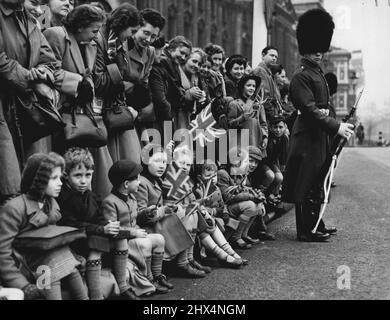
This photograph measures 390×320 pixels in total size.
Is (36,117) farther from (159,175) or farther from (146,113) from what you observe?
(146,113)

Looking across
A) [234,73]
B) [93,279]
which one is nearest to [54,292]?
[93,279]

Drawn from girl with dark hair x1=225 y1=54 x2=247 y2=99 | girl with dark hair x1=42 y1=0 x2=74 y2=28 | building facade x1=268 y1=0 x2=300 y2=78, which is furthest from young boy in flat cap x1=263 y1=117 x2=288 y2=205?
building facade x1=268 y1=0 x2=300 y2=78

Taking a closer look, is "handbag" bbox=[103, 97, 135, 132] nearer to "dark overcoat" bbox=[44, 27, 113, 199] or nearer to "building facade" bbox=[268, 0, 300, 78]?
"dark overcoat" bbox=[44, 27, 113, 199]

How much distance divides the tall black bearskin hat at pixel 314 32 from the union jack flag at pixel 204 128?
1346mm

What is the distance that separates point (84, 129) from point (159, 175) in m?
0.94

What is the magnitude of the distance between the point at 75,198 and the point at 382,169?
41.2 ft

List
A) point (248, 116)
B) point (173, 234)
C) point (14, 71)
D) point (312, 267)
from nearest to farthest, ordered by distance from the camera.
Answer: point (14, 71) → point (173, 234) → point (312, 267) → point (248, 116)

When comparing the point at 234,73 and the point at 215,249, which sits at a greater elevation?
the point at 234,73

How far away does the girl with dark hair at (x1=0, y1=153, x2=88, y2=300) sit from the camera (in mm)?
3775

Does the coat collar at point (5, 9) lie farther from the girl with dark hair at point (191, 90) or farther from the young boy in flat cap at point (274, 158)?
the young boy in flat cap at point (274, 158)

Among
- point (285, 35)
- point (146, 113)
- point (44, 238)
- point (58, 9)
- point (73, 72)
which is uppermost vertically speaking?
point (285, 35)

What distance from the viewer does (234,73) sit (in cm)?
847

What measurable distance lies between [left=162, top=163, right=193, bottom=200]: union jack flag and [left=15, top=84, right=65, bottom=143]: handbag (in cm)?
160

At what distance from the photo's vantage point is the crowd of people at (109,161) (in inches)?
160
